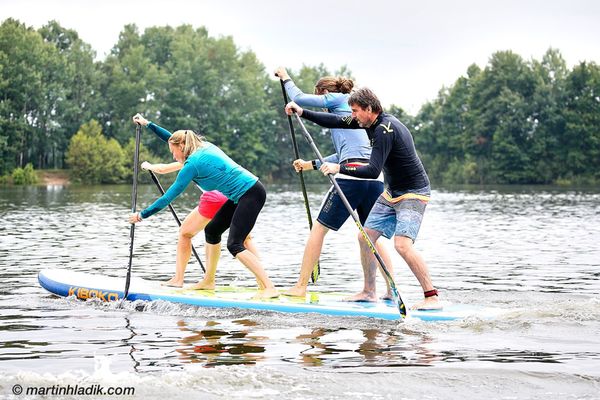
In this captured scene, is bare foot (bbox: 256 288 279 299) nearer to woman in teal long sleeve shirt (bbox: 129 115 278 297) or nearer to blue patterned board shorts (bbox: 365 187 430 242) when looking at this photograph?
woman in teal long sleeve shirt (bbox: 129 115 278 297)

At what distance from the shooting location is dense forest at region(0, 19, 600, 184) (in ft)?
285

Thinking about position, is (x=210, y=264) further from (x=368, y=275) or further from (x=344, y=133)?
(x=344, y=133)

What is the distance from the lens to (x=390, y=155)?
10156 mm

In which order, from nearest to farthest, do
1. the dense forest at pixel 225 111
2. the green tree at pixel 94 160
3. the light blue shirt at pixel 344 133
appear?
the light blue shirt at pixel 344 133, the green tree at pixel 94 160, the dense forest at pixel 225 111

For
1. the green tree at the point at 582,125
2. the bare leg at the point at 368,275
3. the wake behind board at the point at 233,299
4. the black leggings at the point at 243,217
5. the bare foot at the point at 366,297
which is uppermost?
the green tree at the point at 582,125

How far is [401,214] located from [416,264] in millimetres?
536

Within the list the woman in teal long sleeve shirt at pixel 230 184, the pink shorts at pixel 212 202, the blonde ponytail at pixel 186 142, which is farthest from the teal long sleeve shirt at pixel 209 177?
the pink shorts at pixel 212 202

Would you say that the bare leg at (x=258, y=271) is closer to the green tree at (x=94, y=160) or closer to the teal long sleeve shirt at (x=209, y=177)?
the teal long sleeve shirt at (x=209, y=177)

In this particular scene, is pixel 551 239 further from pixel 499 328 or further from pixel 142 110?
pixel 142 110

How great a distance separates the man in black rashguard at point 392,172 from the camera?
991 cm

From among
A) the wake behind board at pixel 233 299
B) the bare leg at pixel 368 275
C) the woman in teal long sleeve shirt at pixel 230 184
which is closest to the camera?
the wake behind board at pixel 233 299

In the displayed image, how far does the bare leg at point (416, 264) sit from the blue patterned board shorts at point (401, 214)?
77 millimetres

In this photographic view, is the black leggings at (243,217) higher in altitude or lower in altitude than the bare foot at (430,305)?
higher

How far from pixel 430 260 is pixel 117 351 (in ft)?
34.1
